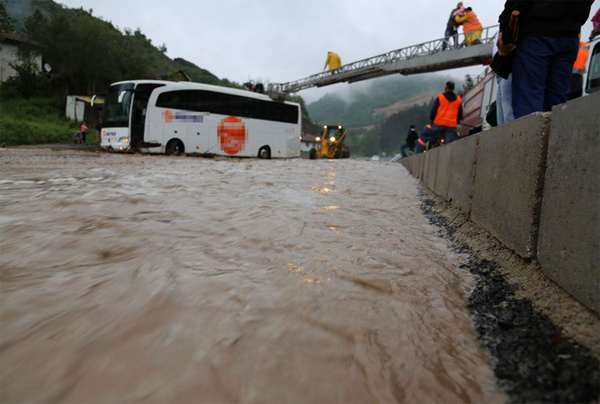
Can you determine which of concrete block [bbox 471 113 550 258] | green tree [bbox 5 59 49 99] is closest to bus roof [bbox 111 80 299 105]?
concrete block [bbox 471 113 550 258]

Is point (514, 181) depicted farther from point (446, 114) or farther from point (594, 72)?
point (446, 114)

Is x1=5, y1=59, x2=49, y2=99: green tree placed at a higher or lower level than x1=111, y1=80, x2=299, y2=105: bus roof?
higher

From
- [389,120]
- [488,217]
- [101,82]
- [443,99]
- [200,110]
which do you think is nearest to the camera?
[488,217]

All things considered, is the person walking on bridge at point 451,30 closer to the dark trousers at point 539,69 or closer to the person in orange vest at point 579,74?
the person in orange vest at point 579,74

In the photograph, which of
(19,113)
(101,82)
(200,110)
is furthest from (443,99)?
(101,82)

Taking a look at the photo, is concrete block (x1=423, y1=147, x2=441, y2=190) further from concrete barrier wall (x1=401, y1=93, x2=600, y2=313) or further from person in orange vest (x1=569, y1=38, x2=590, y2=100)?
person in orange vest (x1=569, y1=38, x2=590, y2=100)

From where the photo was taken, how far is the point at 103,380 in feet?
2.77

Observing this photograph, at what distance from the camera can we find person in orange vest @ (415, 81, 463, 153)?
22.4 ft

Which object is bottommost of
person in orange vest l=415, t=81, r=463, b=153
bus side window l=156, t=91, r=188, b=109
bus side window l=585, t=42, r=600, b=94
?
person in orange vest l=415, t=81, r=463, b=153

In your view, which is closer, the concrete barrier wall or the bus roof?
the concrete barrier wall

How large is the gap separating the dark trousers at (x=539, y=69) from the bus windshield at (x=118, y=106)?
12345 mm

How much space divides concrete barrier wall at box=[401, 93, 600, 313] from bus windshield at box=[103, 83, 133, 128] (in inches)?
496

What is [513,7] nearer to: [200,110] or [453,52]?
[200,110]

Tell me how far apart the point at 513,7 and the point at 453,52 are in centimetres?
1523
